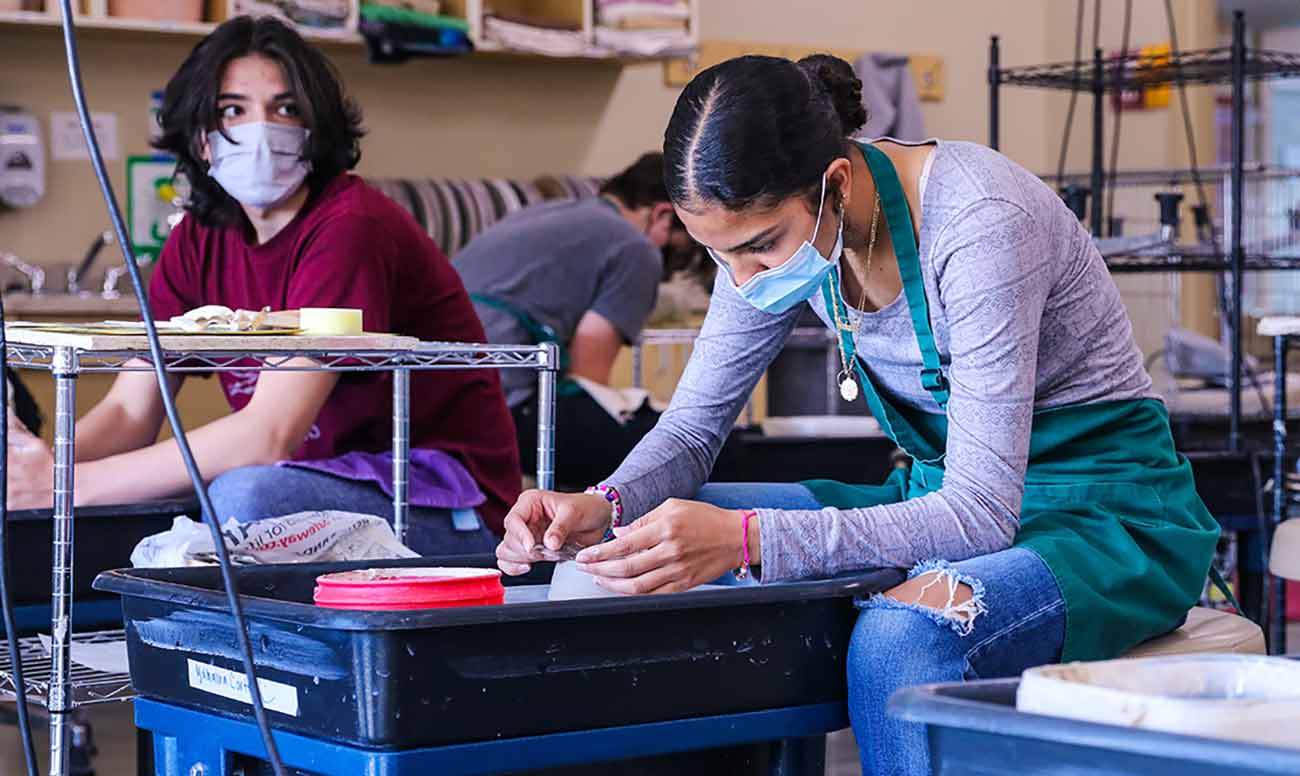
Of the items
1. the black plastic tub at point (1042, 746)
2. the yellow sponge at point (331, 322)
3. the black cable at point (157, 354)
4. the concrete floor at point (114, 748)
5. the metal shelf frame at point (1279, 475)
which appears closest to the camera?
the black plastic tub at point (1042, 746)

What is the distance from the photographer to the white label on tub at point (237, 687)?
4.51 feet

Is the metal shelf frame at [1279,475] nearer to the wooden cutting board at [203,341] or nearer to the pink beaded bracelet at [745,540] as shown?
the pink beaded bracelet at [745,540]

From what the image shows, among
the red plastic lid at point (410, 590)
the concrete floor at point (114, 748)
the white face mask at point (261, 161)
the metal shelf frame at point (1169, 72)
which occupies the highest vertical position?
the metal shelf frame at point (1169, 72)

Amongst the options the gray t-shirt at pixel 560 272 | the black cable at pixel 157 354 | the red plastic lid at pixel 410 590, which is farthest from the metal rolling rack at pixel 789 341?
the black cable at pixel 157 354

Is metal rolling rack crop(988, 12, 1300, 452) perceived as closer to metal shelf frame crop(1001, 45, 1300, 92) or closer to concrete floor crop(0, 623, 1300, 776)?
metal shelf frame crop(1001, 45, 1300, 92)

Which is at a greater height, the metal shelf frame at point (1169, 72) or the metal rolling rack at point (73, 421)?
the metal shelf frame at point (1169, 72)

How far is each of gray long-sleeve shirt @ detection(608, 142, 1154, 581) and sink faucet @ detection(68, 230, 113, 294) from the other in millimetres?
2867

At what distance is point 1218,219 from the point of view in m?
5.85

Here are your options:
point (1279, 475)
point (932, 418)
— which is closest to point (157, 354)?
point (932, 418)

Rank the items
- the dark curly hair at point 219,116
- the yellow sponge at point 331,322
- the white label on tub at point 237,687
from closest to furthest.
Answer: the white label on tub at point 237,687, the yellow sponge at point 331,322, the dark curly hair at point 219,116

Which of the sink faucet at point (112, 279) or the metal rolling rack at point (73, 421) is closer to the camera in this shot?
the metal rolling rack at point (73, 421)

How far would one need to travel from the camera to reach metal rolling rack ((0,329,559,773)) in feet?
5.47

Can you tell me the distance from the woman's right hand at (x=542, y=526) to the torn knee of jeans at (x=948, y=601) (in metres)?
0.33

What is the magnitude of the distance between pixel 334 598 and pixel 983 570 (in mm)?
562
